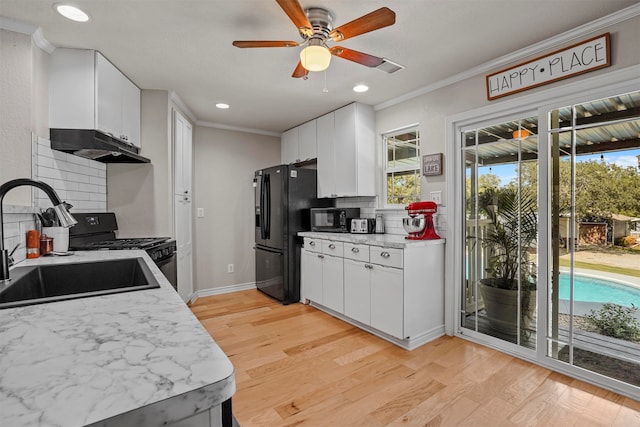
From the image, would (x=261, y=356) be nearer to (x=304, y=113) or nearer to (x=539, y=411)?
(x=539, y=411)

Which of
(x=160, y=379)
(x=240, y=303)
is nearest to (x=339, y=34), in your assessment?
(x=160, y=379)

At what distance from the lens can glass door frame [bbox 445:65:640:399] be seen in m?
1.99

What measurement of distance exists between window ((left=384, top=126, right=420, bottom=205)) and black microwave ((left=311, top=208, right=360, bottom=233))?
48 centimetres

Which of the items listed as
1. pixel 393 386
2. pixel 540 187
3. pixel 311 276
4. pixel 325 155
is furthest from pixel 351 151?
pixel 393 386

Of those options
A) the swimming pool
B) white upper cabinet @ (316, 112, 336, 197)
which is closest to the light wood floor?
the swimming pool

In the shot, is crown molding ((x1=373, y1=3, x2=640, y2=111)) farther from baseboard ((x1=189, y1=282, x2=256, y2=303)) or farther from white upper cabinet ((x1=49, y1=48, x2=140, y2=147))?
baseboard ((x1=189, y1=282, x2=256, y2=303))

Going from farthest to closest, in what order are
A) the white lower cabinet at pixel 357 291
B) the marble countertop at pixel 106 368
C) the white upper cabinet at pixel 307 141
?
the white upper cabinet at pixel 307 141, the white lower cabinet at pixel 357 291, the marble countertop at pixel 106 368

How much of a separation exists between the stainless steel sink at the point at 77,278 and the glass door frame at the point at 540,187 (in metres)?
2.47

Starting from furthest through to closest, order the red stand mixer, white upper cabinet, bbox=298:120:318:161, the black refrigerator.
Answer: white upper cabinet, bbox=298:120:318:161, the black refrigerator, the red stand mixer

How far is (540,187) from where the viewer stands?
7.59 feet

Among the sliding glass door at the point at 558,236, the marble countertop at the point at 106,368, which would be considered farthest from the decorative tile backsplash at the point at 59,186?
the sliding glass door at the point at 558,236

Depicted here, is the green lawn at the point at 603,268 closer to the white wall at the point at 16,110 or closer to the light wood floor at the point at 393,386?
the light wood floor at the point at 393,386

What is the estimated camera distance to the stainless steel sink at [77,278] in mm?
1269

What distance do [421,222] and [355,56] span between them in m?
1.47
